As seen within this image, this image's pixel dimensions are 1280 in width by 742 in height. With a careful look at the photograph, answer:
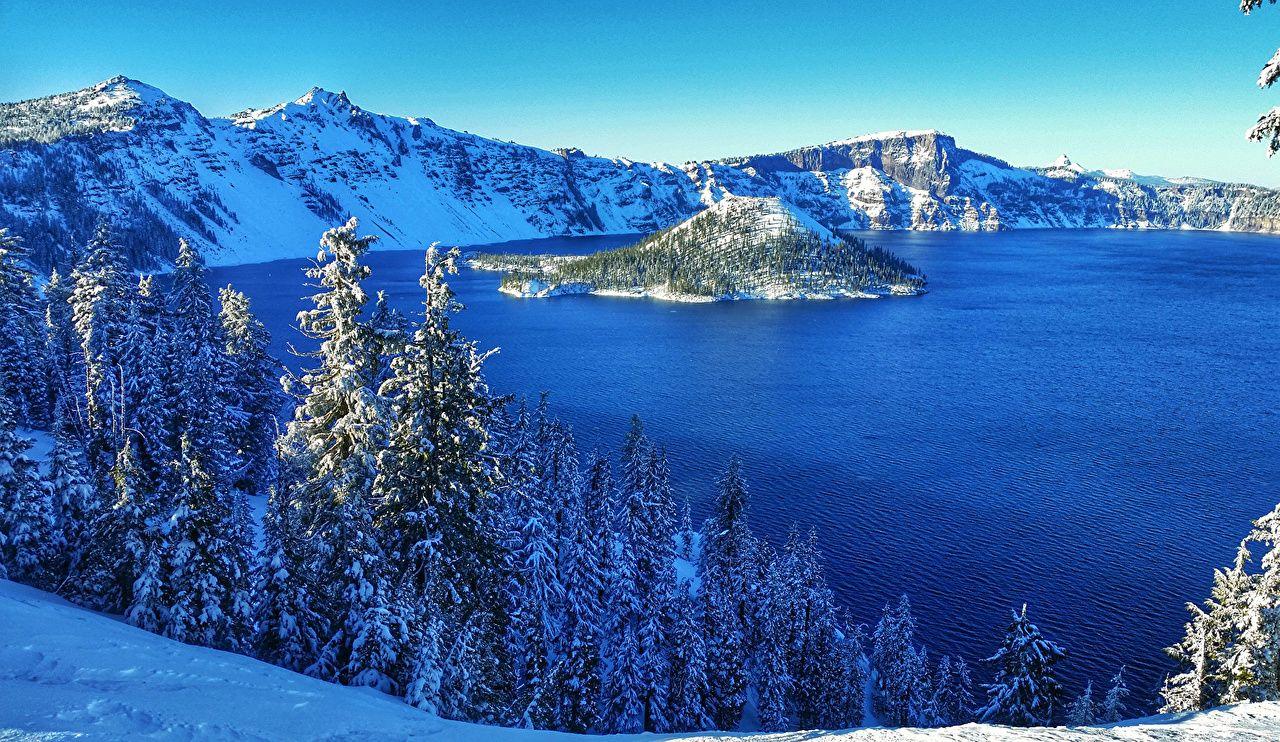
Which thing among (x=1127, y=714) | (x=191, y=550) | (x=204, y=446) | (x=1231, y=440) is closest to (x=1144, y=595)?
(x=1127, y=714)

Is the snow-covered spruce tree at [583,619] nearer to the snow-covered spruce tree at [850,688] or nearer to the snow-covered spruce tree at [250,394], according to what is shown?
the snow-covered spruce tree at [850,688]

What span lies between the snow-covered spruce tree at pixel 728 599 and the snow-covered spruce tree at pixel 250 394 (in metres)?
32.5

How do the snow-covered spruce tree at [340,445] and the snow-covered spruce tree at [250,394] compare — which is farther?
the snow-covered spruce tree at [250,394]

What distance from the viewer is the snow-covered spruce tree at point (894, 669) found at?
1582 inches

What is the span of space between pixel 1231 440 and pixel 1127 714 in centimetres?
5927

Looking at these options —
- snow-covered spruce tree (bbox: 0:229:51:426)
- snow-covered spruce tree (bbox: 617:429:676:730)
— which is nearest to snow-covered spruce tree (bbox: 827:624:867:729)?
snow-covered spruce tree (bbox: 617:429:676:730)

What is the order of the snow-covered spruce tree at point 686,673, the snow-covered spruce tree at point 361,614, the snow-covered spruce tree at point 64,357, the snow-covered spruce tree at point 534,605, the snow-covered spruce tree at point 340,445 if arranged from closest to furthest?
1. the snow-covered spruce tree at point 361,614
2. the snow-covered spruce tree at point 340,445
3. the snow-covered spruce tree at point 534,605
4. the snow-covered spruce tree at point 686,673
5. the snow-covered spruce tree at point 64,357

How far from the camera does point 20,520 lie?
72.3ft

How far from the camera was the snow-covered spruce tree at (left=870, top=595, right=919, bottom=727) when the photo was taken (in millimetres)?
40188

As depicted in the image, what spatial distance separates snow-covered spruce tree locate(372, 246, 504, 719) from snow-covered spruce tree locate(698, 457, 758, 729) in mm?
19130

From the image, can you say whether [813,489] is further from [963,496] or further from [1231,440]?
[1231,440]

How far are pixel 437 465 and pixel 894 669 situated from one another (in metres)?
34.5

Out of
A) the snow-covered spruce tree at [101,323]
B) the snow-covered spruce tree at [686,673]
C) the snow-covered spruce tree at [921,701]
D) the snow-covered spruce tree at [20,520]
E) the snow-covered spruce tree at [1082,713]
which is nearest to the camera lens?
the snow-covered spruce tree at [20,520]

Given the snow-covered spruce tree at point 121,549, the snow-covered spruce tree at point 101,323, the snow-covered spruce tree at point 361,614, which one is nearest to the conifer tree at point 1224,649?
the snow-covered spruce tree at point 361,614
